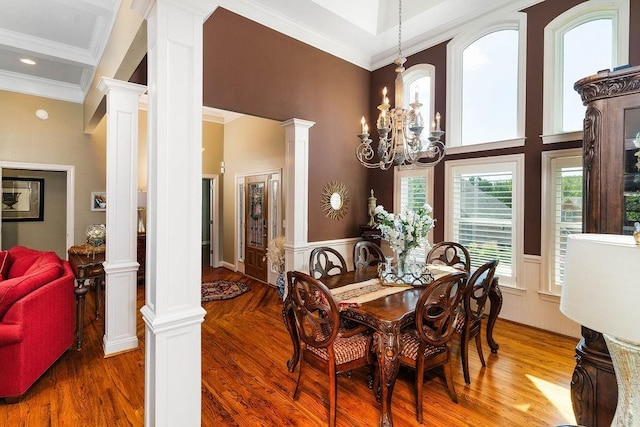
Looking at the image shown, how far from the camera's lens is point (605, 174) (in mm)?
2123

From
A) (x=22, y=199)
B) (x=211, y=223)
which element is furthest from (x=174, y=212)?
(x=22, y=199)

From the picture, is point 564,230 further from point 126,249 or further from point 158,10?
point 126,249

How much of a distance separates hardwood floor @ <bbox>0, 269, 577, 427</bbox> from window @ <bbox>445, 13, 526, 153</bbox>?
250 centimetres

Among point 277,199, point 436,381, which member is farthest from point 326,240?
point 436,381

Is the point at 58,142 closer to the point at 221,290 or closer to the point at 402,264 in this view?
the point at 221,290

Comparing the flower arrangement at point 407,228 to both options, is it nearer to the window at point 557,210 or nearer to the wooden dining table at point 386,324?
the wooden dining table at point 386,324

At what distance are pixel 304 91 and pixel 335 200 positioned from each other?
5.38 ft

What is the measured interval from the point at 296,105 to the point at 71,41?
3.08 m

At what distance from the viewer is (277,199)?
579cm

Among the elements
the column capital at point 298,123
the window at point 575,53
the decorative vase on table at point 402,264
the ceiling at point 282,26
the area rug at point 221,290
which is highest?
the ceiling at point 282,26

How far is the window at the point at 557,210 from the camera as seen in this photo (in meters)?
3.51

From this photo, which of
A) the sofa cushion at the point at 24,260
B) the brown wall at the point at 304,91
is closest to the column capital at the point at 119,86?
the brown wall at the point at 304,91

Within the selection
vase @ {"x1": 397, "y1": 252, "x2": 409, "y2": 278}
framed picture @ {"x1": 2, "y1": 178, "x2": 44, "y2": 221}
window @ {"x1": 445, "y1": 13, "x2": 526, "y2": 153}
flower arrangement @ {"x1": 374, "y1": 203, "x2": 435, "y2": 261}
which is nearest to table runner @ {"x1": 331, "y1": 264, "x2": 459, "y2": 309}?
vase @ {"x1": 397, "y1": 252, "x2": 409, "y2": 278}

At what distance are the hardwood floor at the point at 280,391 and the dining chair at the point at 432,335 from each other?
27 cm
